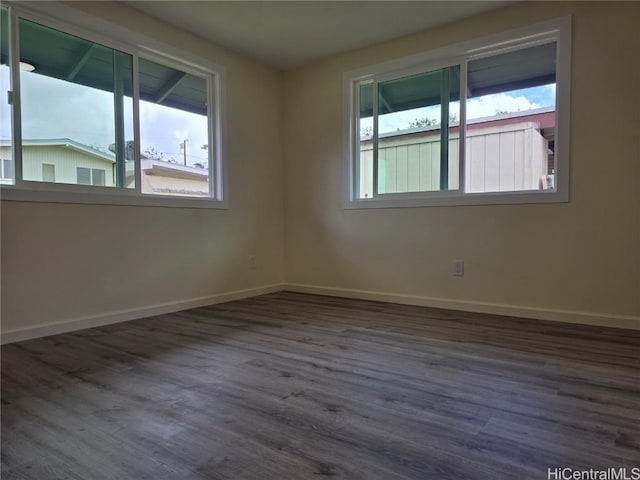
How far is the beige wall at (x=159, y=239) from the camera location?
249 cm

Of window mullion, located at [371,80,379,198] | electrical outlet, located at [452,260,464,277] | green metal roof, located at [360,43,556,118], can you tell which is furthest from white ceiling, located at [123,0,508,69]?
electrical outlet, located at [452,260,464,277]

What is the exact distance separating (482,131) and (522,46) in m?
0.70

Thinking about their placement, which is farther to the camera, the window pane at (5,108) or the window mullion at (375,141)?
the window mullion at (375,141)

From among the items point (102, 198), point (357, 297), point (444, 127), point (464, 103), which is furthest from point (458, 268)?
point (102, 198)

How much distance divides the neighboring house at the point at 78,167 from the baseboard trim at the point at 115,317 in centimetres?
96

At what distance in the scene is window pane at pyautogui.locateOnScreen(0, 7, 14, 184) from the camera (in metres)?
2.40

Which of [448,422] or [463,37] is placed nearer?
[448,422]

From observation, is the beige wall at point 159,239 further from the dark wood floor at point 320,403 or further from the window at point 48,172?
the dark wood floor at point 320,403

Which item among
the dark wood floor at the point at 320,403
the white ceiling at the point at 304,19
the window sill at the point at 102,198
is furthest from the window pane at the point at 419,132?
the window sill at the point at 102,198

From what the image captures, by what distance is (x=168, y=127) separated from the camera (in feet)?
11.1

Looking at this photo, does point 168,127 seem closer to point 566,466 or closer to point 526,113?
point 526,113

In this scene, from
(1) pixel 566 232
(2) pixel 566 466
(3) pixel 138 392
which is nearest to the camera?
(2) pixel 566 466

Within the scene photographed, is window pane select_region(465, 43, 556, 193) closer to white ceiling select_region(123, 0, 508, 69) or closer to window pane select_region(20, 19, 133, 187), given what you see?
white ceiling select_region(123, 0, 508, 69)

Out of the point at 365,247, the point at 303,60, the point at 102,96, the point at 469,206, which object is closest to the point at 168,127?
the point at 102,96
